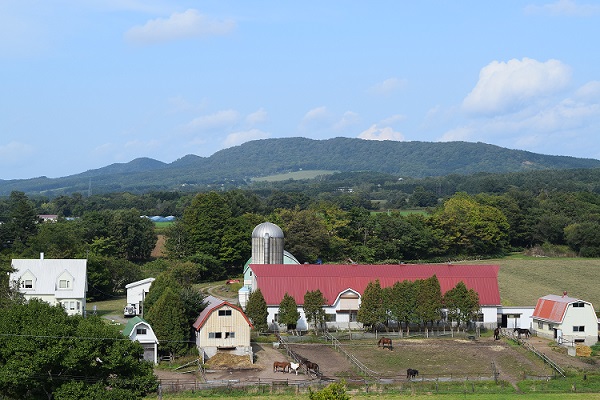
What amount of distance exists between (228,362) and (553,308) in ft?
71.3

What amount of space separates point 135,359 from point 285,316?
22773 millimetres

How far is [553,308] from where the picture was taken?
181ft

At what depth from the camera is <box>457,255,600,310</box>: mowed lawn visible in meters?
69.8

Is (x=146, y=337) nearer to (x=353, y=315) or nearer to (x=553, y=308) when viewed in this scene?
(x=353, y=315)

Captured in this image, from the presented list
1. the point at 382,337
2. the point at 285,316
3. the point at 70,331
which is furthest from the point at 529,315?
the point at 70,331

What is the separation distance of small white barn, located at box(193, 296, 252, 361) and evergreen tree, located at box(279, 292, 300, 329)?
22.2ft

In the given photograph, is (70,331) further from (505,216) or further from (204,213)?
(505,216)

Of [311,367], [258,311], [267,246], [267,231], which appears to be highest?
[267,231]

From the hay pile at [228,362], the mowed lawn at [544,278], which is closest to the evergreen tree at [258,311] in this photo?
the hay pile at [228,362]

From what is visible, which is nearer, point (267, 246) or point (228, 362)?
point (228, 362)

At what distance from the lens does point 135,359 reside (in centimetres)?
3281

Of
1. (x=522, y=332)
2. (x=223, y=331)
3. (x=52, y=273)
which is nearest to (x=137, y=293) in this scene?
(x=52, y=273)

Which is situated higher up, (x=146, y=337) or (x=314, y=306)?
(x=314, y=306)

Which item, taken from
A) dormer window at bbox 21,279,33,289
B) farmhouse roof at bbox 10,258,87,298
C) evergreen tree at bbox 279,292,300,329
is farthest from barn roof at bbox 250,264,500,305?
dormer window at bbox 21,279,33,289
